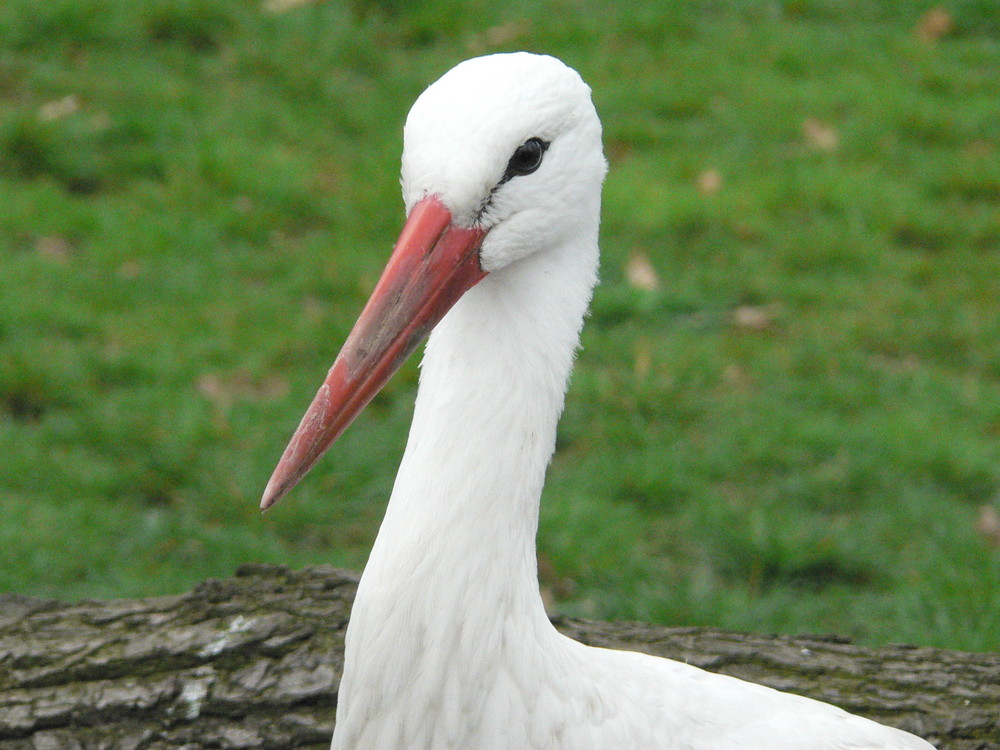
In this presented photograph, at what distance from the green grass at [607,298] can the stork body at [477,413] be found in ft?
5.57

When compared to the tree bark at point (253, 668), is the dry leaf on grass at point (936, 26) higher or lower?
higher

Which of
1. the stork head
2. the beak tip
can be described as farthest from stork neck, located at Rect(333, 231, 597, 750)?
the beak tip

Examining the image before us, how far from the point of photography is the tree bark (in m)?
2.51

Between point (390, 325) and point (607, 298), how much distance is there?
3.23 meters

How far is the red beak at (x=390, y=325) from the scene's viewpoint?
180cm

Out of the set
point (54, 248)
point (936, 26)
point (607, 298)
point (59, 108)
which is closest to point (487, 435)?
point (607, 298)

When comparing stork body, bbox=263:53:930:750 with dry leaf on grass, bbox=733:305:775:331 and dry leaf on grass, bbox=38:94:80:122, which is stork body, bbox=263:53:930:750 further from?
dry leaf on grass, bbox=38:94:80:122

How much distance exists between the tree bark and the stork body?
1.78ft

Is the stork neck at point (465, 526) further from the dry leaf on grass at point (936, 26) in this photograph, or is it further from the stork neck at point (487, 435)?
the dry leaf on grass at point (936, 26)

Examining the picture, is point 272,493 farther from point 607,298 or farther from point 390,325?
point 607,298

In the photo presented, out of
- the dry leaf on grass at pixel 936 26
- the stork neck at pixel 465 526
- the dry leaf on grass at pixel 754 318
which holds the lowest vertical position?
the stork neck at pixel 465 526

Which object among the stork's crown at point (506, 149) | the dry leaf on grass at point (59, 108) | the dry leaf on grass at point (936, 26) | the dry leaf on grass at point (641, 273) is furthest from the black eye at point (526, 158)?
the dry leaf on grass at point (936, 26)

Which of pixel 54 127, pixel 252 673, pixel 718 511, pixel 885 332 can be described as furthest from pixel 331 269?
pixel 252 673

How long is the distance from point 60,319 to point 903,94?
4400 millimetres
